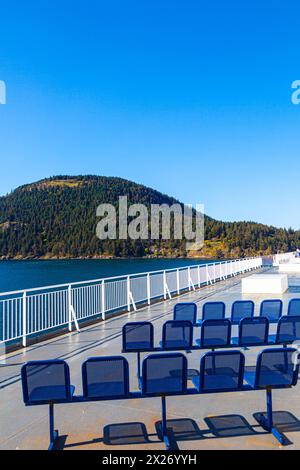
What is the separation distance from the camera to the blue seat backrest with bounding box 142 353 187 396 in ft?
11.4

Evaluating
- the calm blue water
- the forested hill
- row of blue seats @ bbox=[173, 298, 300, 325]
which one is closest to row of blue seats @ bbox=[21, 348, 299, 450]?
row of blue seats @ bbox=[173, 298, 300, 325]

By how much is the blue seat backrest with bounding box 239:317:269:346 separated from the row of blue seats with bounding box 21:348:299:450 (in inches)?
61.7

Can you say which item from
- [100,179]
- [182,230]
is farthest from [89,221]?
[100,179]

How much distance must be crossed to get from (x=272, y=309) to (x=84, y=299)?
185 inches

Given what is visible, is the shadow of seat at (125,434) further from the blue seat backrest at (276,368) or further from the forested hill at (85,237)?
the forested hill at (85,237)

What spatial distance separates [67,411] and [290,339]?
292 centimetres

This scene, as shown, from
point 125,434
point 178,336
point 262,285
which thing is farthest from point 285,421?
point 262,285

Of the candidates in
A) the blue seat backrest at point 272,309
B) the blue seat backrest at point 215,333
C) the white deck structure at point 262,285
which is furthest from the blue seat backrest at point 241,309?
the white deck structure at point 262,285

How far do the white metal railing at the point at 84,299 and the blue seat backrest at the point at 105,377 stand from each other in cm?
369

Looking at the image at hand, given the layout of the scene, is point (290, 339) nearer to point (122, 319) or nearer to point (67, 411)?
point (67, 411)

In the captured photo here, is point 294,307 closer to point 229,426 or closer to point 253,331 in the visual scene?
point 253,331

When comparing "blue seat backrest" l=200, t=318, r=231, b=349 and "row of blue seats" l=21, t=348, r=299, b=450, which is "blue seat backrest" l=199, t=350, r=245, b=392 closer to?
"row of blue seats" l=21, t=348, r=299, b=450
